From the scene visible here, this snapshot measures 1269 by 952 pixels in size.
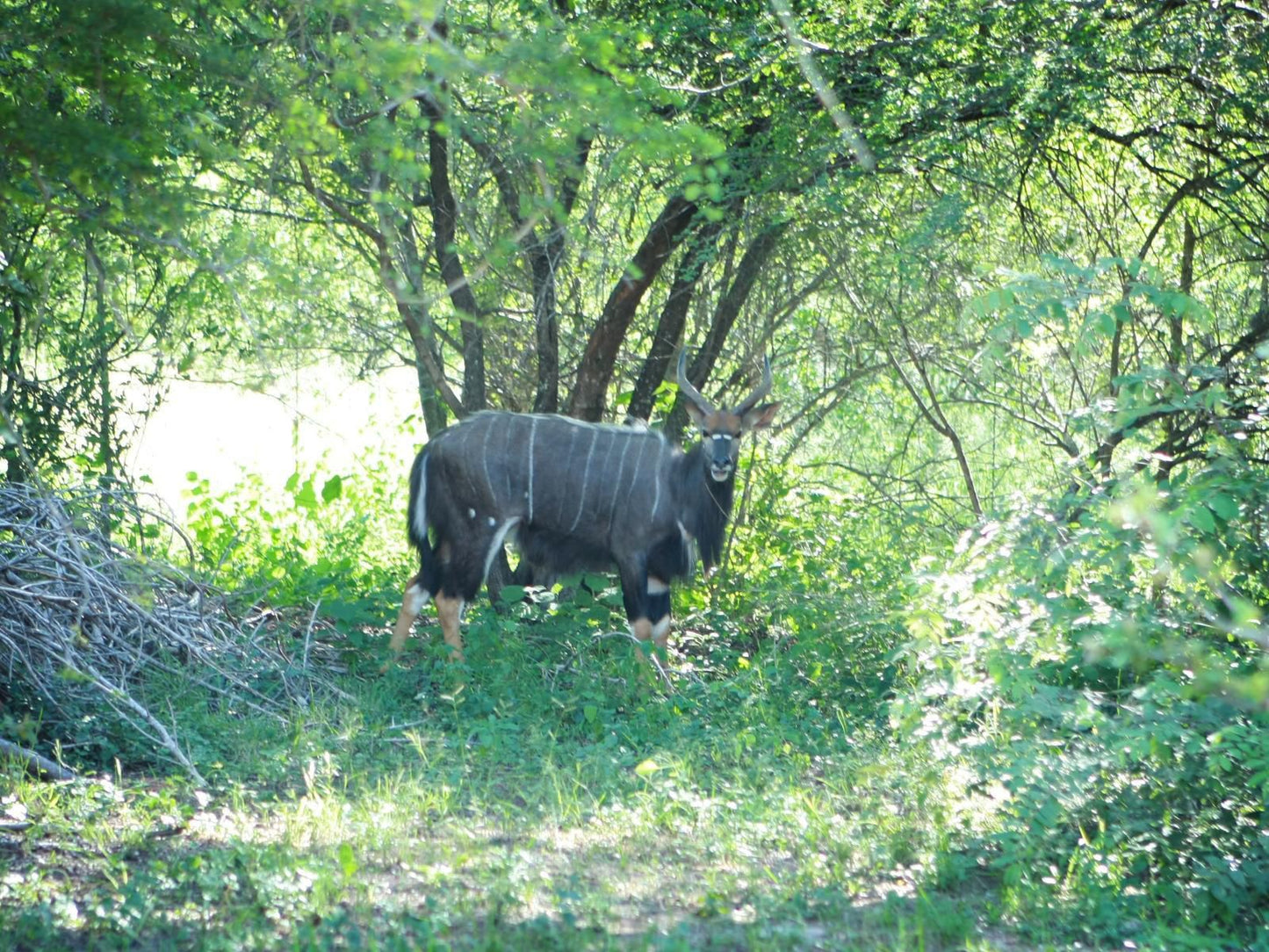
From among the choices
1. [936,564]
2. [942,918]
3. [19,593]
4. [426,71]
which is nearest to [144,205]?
[426,71]

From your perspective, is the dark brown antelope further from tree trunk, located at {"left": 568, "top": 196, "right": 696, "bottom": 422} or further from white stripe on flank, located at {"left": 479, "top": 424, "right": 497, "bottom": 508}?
tree trunk, located at {"left": 568, "top": 196, "right": 696, "bottom": 422}

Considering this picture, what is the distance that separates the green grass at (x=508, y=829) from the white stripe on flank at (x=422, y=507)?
1067 mm

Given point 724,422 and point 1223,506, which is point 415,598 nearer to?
point 724,422

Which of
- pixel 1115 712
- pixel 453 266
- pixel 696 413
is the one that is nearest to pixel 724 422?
pixel 696 413

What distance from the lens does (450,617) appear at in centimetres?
680

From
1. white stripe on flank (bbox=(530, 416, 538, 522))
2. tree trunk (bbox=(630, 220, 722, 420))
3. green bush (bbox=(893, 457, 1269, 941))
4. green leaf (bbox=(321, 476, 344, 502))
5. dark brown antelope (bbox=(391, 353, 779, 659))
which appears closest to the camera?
green bush (bbox=(893, 457, 1269, 941))

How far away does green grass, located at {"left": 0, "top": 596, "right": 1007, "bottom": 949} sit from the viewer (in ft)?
11.6

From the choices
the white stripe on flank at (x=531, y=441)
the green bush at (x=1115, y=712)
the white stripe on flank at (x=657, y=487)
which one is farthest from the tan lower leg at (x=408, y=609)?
the green bush at (x=1115, y=712)

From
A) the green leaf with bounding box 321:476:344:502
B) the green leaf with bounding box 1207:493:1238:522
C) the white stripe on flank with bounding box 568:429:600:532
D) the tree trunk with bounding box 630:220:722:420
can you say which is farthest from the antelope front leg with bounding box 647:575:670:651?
the green leaf with bounding box 1207:493:1238:522

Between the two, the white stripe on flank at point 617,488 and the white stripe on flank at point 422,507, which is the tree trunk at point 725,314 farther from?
the white stripe on flank at point 422,507

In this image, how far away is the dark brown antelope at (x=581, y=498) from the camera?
6.97m

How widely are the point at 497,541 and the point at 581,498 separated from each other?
476 mm

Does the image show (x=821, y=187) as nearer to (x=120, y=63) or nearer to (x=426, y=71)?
(x=426, y=71)

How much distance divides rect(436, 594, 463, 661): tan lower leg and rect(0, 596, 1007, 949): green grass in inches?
22.8
